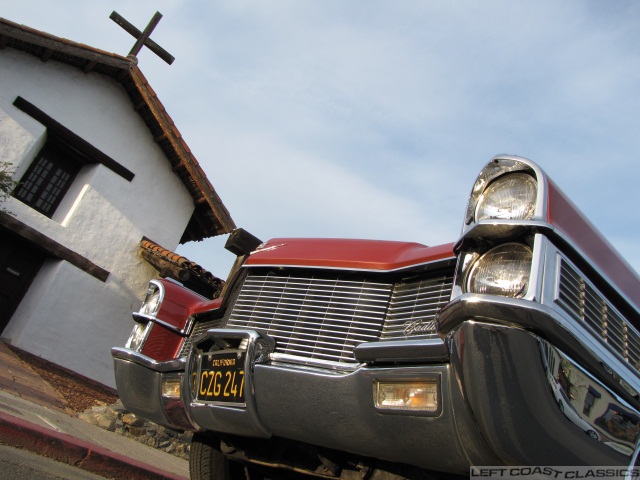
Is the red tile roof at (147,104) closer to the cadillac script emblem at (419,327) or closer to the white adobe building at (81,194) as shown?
the white adobe building at (81,194)

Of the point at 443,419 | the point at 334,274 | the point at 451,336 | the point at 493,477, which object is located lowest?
the point at 493,477

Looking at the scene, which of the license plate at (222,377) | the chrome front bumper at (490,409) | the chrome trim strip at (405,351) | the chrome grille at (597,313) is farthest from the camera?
the license plate at (222,377)

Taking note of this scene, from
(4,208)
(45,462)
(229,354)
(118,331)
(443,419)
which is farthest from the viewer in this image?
(118,331)

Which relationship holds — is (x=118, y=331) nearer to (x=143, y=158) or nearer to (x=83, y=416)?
(x=143, y=158)

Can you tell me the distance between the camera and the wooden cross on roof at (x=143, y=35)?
475 inches

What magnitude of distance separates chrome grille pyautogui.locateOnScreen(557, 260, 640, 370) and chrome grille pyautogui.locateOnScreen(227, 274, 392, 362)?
856mm

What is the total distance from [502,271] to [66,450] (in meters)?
2.85

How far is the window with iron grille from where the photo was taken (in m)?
9.75

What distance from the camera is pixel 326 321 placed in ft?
7.77

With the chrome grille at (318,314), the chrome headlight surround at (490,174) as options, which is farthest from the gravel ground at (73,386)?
the chrome headlight surround at (490,174)

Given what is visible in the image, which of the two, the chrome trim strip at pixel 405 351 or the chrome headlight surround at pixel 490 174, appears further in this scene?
the chrome headlight surround at pixel 490 174

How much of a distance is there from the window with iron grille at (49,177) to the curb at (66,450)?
754cm

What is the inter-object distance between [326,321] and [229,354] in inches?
18.0

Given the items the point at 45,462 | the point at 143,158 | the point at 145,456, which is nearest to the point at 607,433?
the point at 45,462
